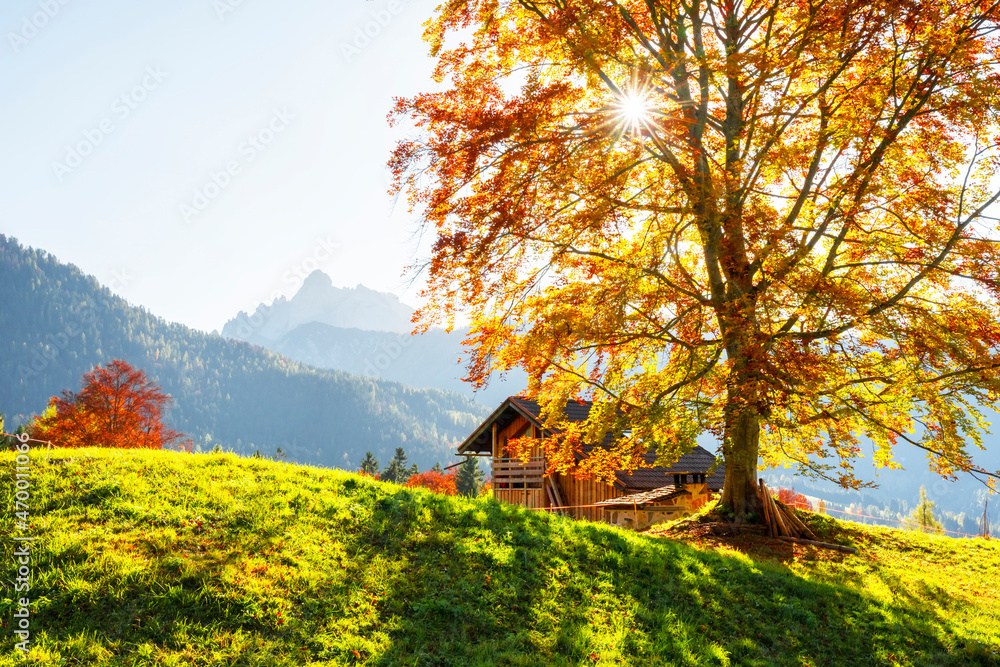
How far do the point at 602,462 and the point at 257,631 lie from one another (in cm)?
826

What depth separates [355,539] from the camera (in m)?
7.36

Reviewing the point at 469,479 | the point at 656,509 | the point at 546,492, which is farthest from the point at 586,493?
the point at 469,479

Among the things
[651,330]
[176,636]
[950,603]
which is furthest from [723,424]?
[176,636]

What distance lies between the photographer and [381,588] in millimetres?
6348

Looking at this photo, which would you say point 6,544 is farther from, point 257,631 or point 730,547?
point 730,547

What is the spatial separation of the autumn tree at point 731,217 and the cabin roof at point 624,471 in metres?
6.48

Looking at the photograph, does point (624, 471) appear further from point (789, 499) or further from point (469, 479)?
point (789, 499)

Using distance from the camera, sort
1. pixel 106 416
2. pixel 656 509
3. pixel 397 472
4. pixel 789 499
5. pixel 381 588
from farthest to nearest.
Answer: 1. pixel 789 499
2. pixel 397 472
3. pixel 106 416
4. pixel 656 509
5. pixel 381 588

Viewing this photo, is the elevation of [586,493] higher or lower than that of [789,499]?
higher

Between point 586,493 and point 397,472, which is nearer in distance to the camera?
point 586,493

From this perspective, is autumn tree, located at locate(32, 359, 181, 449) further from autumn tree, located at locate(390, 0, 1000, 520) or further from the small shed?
autumn tree, located at locate(390, 0, 1000, 520)

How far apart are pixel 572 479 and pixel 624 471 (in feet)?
9.44

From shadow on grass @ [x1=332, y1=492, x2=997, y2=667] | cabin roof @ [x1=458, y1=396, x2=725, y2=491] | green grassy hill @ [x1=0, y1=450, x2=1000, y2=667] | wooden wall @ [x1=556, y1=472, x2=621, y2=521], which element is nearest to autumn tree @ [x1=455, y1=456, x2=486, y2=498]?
cabin roof @ [x1=458, y1=396, x2=725, y2=491]

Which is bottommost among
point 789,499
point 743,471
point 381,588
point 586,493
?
point 789,499
